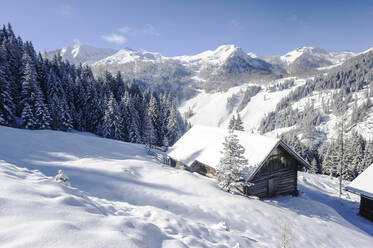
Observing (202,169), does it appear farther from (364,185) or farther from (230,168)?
(364,185)

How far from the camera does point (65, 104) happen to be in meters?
42.9

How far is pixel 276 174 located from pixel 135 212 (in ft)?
47.8

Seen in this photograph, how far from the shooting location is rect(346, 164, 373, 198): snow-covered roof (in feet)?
53.8

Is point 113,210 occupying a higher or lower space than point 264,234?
higher

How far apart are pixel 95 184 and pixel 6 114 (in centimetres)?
3473

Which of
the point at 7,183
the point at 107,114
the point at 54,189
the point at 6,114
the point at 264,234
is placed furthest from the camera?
the point at 107,114

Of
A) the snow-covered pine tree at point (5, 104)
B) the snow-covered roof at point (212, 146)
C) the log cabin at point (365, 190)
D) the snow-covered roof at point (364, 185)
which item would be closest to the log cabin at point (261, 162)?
the snow-covered roof at point (212, 146)

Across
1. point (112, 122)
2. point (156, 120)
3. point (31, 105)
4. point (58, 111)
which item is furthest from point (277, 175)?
point (58, 111)

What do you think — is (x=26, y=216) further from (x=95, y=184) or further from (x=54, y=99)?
(x=54, y=99)

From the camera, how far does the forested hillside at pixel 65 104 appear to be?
3459cm

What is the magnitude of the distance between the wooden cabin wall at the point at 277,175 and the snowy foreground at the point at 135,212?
1.35 m

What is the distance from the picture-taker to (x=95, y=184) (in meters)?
11.3

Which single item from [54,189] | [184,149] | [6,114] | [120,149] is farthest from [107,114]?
[54,189]

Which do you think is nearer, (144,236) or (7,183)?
(144,236)
